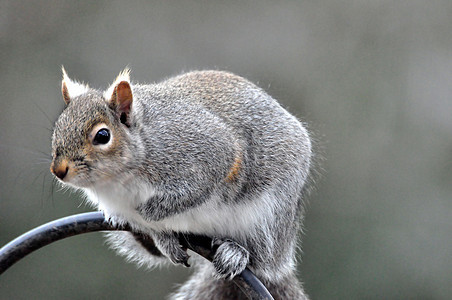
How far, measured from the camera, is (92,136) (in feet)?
5.87

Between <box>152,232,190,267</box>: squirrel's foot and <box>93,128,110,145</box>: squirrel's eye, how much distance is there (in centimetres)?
36

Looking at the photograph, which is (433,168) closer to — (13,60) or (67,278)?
(67,278)

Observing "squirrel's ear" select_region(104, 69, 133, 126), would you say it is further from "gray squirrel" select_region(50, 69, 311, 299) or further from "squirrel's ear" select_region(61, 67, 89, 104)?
"squirrel's ear" select_region(61, 67, 89, 104)

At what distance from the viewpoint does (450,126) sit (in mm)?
4203

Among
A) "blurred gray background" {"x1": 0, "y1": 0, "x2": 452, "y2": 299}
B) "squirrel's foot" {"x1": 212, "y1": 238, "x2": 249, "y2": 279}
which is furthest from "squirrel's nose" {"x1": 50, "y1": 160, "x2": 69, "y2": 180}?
"blurred gray background" {"x1": 0, "y1": 0, "x2": 452, "y2": 299}

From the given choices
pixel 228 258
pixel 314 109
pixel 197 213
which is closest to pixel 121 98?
pixel 197 213

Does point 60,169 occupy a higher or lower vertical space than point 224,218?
higher

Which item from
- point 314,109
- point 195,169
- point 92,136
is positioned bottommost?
point 314,109

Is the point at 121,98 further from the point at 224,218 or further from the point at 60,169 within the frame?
the point at 224,218

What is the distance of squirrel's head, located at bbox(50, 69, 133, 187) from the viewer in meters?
1.72

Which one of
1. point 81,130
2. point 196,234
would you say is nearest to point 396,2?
point 196,234

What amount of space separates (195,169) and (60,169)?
1.53 feet

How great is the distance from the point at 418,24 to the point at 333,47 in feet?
1.96

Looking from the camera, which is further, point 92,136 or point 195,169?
point 195,169
